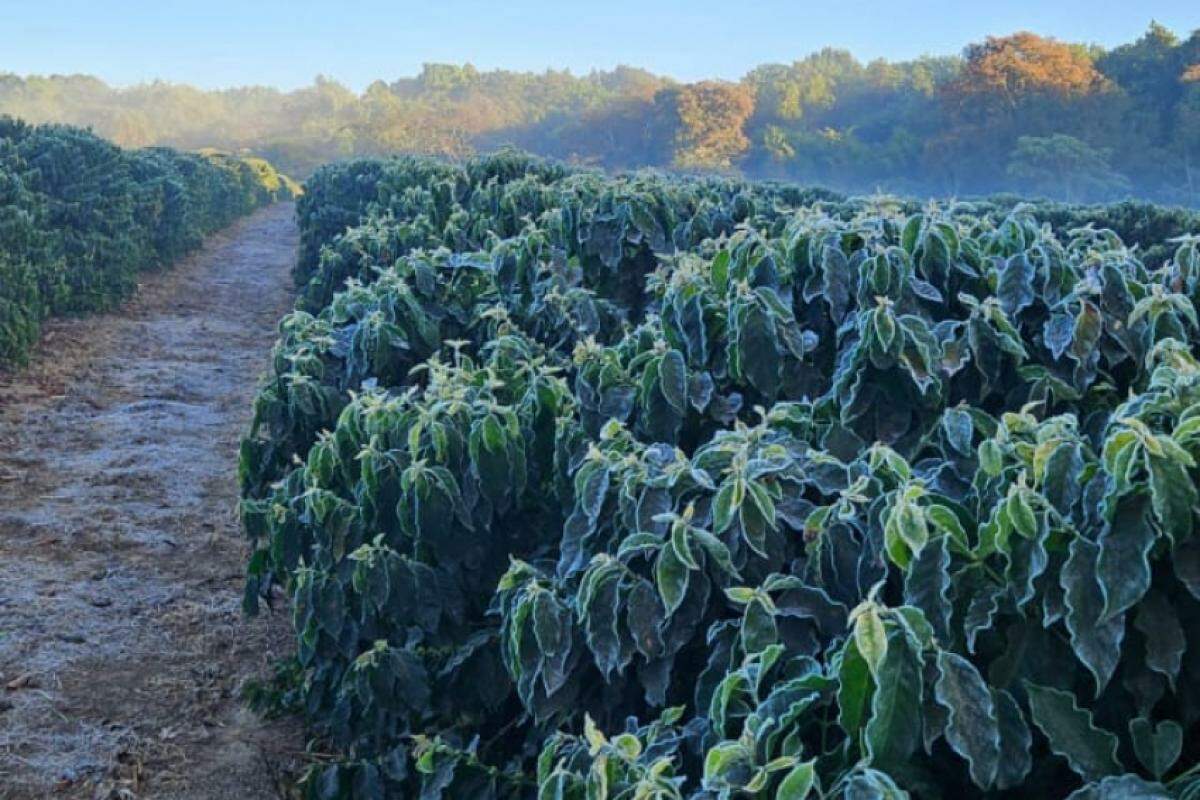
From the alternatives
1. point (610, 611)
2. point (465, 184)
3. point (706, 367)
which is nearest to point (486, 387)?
point (706, 367)

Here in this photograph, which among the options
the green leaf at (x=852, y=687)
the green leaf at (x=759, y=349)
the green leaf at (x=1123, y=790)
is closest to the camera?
the green leaf at (x=1123, y=790)

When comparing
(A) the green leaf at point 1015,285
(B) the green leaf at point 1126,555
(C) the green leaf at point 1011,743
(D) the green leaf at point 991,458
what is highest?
(A) the green leaf at point 1015,285

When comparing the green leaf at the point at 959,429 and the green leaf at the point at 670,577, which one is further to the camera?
the green leaf at the point at 959,429

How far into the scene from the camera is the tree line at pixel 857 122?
43.4m

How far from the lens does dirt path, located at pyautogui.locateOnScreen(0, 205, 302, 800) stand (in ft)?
10.5

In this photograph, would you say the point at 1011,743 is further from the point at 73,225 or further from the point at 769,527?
the point at 73,225

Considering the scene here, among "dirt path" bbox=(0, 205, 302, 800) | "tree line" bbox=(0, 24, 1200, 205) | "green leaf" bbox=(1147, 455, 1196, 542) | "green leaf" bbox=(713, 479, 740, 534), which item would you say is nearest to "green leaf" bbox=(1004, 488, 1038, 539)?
"green leaf" bbox=(1147, 455, 1196, 542)

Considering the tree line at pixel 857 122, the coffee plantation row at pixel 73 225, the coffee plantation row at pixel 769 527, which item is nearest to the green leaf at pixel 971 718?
the coffee plantation row at pixel 769 527

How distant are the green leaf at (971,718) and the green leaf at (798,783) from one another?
18cm

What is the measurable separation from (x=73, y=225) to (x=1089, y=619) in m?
12.9

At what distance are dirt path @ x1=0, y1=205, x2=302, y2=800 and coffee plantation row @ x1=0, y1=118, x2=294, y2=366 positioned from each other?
2.56ft

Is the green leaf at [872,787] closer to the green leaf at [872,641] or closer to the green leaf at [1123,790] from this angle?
the green leaf at [872,641]

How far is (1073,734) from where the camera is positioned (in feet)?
4.02

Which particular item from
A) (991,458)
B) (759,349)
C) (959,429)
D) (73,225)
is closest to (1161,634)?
(991,458)
